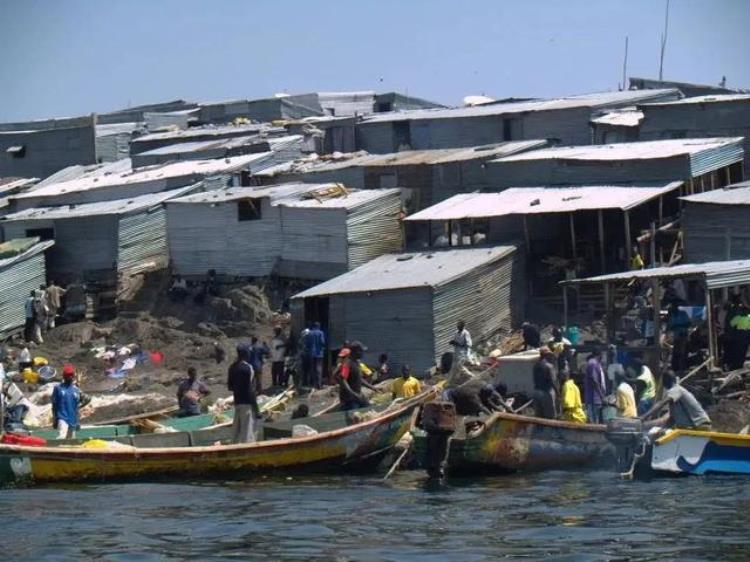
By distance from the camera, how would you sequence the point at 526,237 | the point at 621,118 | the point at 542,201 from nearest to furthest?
1. the point at 542,201
2. the point at 526,237
3. the point at 621,118

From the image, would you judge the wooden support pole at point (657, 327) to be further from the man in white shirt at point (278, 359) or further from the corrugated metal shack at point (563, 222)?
the man in white shirt at point (278, 359)

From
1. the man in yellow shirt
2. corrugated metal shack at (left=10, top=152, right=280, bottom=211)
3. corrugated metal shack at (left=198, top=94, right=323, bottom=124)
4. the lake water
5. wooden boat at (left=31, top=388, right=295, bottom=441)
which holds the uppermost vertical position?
corrugated metal shack at (left=198, top=94, right=323, bottom=124)

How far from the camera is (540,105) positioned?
41.9 meters

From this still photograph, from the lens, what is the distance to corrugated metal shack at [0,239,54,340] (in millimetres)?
35812

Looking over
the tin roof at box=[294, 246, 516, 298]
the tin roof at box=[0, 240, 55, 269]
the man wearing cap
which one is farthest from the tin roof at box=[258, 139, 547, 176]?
the man wearing cap

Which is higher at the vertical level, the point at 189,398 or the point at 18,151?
the point at 18,151

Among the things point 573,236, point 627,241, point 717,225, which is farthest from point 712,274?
point 573,236

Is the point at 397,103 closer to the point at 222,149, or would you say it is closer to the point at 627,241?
the point at 222,149

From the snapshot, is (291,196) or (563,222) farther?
(291,196)

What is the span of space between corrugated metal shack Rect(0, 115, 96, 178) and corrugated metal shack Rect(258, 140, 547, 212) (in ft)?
43.8

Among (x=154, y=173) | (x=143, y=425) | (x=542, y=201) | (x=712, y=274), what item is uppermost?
(x=154, y=173)

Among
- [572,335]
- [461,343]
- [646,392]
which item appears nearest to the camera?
[646,392]

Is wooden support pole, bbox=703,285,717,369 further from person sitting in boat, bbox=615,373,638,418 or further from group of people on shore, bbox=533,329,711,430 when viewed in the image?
person sitting in boat, bbox=615,373,638,418

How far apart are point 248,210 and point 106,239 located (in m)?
3.45
